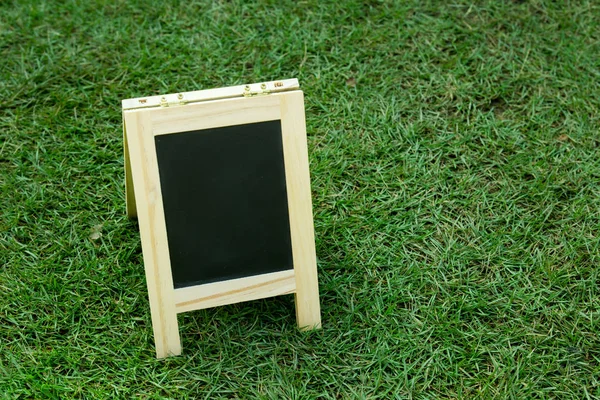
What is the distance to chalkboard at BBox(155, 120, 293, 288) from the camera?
3018mm

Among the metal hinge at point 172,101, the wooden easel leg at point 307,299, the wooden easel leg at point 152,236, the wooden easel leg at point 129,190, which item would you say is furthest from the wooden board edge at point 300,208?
the wooden easel leg at point 129,190

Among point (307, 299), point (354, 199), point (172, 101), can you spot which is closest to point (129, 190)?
point (172, 101)

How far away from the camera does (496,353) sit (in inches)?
125

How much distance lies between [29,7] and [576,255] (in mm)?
3527

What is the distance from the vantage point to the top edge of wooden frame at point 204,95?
115 inches

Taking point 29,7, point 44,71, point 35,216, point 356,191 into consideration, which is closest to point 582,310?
point 356,191

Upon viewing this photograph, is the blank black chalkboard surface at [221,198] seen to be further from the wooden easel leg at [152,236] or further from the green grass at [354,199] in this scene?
the green grass at [354,199]

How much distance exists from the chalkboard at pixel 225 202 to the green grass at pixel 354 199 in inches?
12.3

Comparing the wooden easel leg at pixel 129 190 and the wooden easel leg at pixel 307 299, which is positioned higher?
the wooden easel leg at pixel 129 190

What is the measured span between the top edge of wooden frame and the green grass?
35.6 inches

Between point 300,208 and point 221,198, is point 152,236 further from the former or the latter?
point 300,208

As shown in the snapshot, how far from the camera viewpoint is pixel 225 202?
311cm

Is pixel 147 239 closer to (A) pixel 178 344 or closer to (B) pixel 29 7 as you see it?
(A) pixel 178 344

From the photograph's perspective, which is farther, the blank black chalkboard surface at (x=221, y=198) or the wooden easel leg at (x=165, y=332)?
the wooden easel leg at (x=165, y=332)
